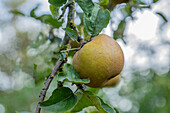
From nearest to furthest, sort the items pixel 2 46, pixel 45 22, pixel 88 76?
1. pixel 88 76
2. pixel 45 22
3. pixel 2 46

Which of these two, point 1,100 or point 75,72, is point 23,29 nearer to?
point 1,100

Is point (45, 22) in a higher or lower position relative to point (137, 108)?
higher

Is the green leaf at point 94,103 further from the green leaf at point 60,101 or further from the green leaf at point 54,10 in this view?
the green leaf at point 54,10

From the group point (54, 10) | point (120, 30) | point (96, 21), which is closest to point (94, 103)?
point (96, 21)

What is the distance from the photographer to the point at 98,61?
698mm

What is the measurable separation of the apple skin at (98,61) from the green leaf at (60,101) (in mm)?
83

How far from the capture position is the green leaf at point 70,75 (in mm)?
641

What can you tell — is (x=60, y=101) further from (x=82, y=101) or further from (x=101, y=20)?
(x=101, y=20)

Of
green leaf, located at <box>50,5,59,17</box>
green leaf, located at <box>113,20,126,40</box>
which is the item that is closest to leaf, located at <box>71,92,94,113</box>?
green leaf, located at <box>50,5,59,17</box>

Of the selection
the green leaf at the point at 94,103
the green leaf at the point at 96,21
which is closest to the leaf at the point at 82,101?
the green leaf at the point at 94,103

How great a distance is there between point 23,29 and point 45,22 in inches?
149

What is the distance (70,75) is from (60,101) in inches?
4.0

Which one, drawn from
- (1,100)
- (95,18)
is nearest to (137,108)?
(1,100)

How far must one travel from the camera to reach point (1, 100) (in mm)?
5895
